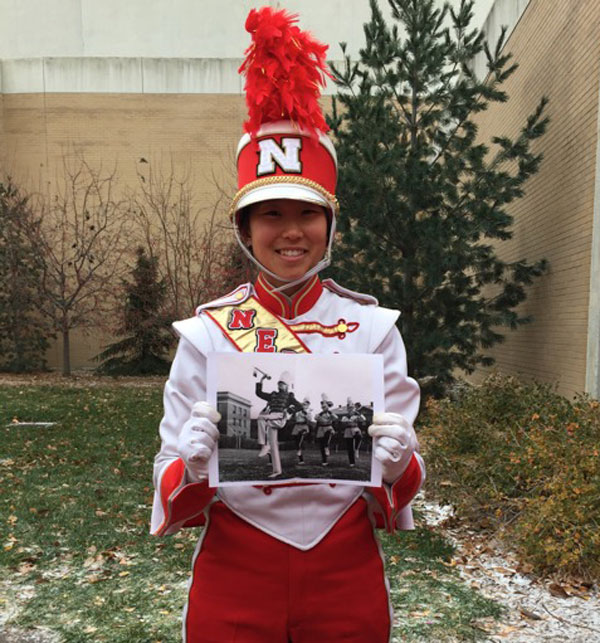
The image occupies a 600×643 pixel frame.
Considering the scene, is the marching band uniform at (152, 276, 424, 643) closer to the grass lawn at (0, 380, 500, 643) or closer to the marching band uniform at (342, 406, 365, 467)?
the marching band uniform at (342, 406, 365, 467)

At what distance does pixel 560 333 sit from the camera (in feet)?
29.2

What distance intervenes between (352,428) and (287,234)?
577mm

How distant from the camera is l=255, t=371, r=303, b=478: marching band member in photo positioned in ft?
5.14

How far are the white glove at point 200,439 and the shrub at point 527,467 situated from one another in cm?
324

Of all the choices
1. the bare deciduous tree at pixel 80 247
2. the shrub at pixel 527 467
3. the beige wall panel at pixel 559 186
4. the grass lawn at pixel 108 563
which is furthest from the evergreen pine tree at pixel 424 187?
the bare deciduous tree at pixel 80 247

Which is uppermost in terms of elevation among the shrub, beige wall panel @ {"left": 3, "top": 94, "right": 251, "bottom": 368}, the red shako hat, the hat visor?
beige wall panel @ {"left": 3, "top": 94, "right": 251, "bottom": 368}

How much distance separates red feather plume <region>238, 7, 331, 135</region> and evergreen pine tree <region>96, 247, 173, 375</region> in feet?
49.4

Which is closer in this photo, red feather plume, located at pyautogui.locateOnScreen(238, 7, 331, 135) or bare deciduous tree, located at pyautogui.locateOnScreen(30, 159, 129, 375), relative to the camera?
red feather plume, located at pyautogui.locateOnScreen(238, 7, 331, 135)

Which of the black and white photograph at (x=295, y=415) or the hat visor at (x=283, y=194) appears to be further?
the hat visor at (x=283, y=194)

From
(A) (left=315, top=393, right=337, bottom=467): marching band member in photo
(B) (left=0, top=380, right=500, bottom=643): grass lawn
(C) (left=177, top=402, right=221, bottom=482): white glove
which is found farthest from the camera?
(B) (left=0, top=380, right=500, bottom=643): grass lawn

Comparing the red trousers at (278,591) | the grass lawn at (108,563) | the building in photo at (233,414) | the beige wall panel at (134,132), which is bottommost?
the grass lawn at (108,563)

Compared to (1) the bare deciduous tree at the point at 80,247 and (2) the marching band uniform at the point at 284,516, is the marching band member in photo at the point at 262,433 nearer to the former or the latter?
(2) the marching band uniform at the point at 284,516

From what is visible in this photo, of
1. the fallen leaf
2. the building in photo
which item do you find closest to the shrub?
the fallen leaf

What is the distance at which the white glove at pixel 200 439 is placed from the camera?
1.49 meters
